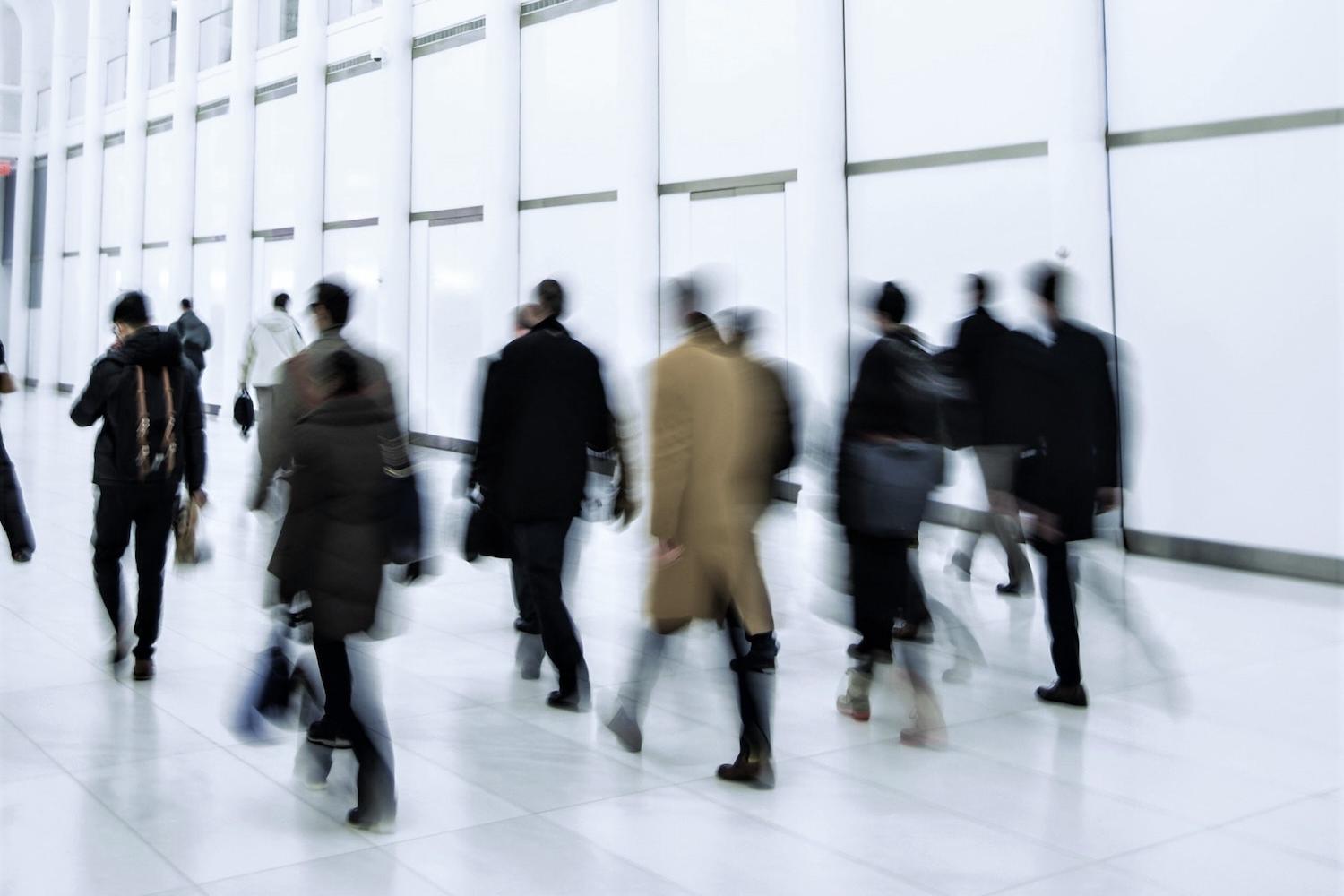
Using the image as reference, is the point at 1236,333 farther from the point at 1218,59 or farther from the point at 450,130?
the point at 450,130

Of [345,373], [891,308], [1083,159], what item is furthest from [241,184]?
[345,373]

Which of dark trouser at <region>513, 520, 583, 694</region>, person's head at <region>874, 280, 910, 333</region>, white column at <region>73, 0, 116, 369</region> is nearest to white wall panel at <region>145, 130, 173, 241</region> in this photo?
white column at <region>73, 0, 116, 369</region>

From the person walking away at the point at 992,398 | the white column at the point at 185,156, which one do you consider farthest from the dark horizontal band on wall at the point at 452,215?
the person walking away at the point at 992,398

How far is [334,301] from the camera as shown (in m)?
4.73

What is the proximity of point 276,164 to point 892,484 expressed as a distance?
18.7 m

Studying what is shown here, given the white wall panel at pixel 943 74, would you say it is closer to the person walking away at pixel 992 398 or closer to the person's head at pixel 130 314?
the person walking away at pixel 992 398

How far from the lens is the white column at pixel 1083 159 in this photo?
31.7 ft

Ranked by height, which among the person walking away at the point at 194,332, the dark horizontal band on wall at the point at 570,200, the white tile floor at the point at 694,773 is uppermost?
the dark horizontal band on wall at the point at 570,200

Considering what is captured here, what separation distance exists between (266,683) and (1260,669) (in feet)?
15.6

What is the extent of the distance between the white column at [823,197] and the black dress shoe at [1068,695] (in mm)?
6243

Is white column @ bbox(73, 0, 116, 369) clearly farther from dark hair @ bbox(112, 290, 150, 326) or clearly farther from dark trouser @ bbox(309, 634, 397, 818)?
dark trouser @ bbox(309, 634, 397, 818)

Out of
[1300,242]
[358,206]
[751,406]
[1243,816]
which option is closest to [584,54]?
[358,206]

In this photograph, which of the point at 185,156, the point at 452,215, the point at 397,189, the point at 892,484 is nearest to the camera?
the point at 892,484

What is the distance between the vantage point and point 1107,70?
9.86 meters
